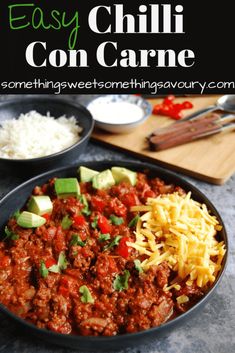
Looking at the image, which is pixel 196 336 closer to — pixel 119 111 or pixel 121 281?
pixel 121 281

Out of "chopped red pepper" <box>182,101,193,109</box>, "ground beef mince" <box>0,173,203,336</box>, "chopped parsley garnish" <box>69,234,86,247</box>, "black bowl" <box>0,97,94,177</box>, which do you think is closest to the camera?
"ground beef mince" <box>0,173,203,336</box>

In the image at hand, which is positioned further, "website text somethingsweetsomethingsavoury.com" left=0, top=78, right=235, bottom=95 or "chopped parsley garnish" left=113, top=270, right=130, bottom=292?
"website text somethingsweetsomethingsavoury.com" left=0, top=78, right=235, bottom=95

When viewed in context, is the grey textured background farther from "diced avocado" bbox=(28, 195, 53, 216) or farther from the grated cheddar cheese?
"diced avocado" bbox=(28, 195, 53, 216)

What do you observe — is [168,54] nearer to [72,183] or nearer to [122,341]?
[72,183]

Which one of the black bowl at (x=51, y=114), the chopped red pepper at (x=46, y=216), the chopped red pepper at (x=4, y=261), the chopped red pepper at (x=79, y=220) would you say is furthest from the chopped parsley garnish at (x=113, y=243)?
the black bowl at (x=51, y=114)

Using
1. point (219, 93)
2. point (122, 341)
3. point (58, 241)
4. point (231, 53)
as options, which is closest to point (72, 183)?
point (58, 241)

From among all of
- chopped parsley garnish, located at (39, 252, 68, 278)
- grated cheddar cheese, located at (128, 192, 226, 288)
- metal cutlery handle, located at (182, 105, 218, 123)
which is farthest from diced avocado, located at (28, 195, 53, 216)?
metal cutlery handle, located at (182, 105, 218, 123)
